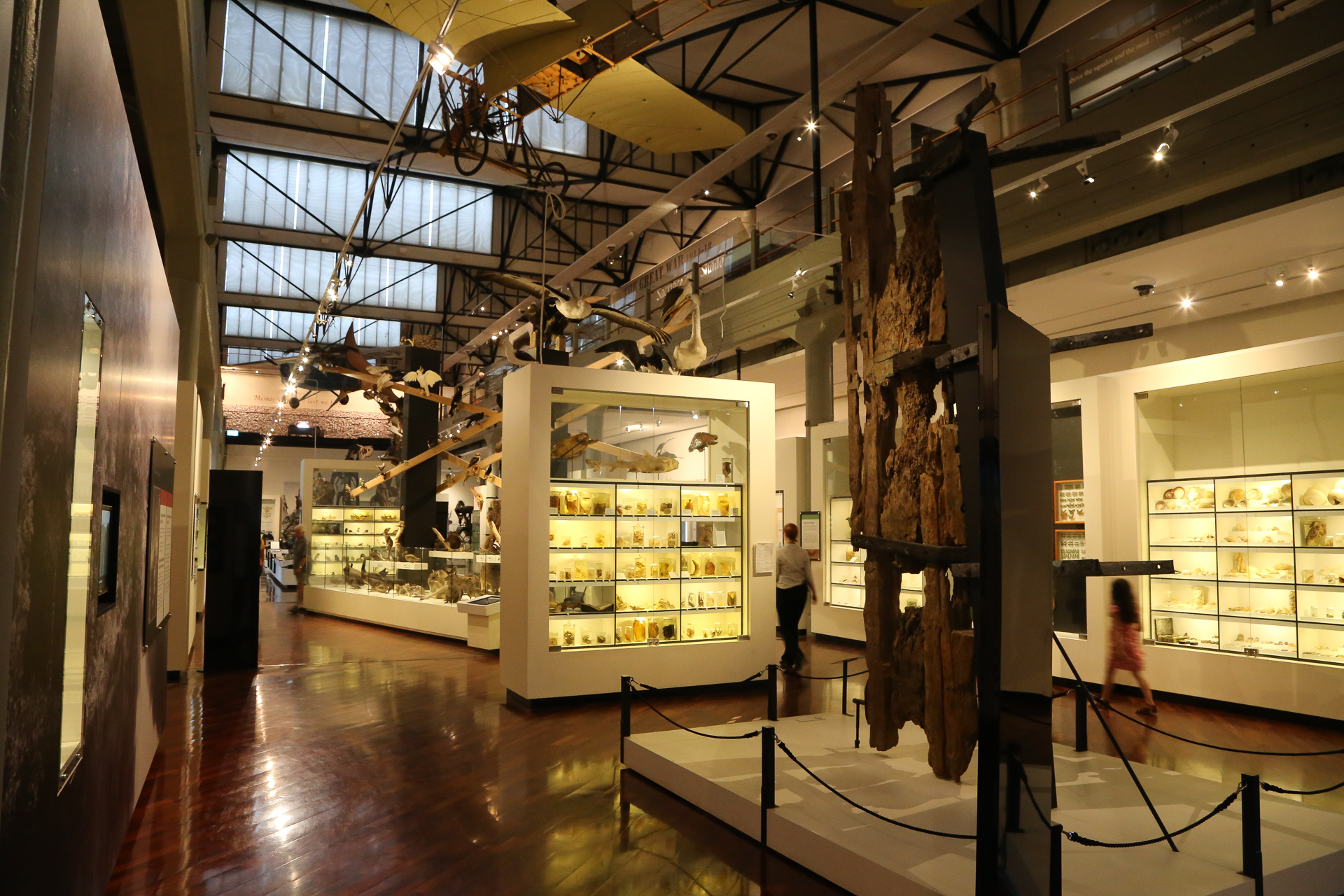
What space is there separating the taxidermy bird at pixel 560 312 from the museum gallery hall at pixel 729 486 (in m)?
0.33

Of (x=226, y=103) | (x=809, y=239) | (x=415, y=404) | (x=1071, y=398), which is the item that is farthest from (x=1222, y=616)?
(x=226, y=103)

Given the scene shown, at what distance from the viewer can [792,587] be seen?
1045 cm

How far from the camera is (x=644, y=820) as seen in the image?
4926mm

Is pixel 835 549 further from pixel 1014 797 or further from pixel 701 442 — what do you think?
pixel 1014 797

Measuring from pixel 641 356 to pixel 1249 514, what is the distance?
21.1ft

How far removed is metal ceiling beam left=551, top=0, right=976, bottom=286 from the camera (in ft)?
33.2

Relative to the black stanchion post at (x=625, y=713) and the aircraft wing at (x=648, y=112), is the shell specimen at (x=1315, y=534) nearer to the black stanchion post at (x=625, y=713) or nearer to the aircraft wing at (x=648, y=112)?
the black stanchion post at (x=625, y=713)

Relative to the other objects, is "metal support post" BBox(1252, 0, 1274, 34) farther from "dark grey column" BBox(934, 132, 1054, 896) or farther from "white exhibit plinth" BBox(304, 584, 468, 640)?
"white exhibit plinth" BBox(304, 584, 468, 640)

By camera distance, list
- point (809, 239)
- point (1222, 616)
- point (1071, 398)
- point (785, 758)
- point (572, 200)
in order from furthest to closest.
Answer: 1. point (572, 200)
2. point (809, 239)
3. point (1071, 398)
4. point (1222, 616)
5. point (785, 758)

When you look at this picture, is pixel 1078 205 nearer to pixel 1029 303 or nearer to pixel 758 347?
pixel 1029 303

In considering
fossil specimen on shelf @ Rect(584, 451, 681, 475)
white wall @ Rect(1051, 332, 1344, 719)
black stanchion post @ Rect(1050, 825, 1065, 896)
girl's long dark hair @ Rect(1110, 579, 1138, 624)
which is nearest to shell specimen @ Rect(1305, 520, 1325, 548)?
white wall @ Rect(1051, 332, 1344, 719)

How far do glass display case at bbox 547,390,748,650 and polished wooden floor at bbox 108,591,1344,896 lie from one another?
825 mm

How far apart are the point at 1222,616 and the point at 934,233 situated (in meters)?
6.50

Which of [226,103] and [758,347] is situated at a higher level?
[226,103]
